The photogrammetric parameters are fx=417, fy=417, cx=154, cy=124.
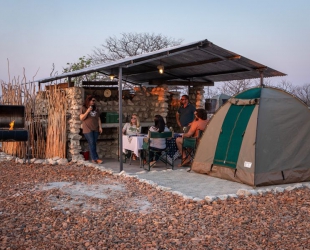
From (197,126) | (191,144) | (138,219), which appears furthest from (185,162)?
(138,219)

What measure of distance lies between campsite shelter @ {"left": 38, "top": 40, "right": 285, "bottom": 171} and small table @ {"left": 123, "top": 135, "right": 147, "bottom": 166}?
0.50 meters

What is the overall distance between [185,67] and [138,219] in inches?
227

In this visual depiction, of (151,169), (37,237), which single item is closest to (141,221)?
(37,237)

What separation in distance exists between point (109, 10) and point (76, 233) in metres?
→ 9.37

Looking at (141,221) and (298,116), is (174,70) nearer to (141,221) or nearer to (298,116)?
(298,116)

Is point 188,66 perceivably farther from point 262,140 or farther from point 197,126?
point 262,140

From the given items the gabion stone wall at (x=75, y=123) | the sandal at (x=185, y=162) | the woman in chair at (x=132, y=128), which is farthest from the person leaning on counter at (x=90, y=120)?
the sandal at (x=185, y=162)

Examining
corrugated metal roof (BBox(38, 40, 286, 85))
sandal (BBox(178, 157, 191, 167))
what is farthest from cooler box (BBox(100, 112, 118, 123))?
sandal (BBox(178, 157, 191, 167))

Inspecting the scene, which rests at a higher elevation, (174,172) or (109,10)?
(109,10)

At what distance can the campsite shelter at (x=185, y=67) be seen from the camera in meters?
7.89

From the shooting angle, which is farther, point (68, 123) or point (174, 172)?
point (68, 123)

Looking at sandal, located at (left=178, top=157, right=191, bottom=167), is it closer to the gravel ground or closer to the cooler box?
the cooler box

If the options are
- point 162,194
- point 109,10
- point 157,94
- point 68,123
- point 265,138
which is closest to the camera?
point 162,194

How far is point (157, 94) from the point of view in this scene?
446 inches
